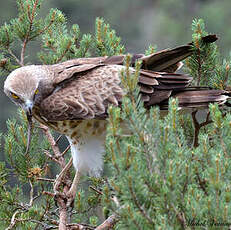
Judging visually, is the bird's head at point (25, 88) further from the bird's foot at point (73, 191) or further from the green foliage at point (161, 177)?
the green foliage at point (161, 177)

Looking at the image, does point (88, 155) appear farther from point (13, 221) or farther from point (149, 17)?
point (149, 17)

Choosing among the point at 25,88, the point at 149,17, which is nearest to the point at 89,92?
the point at 25,88

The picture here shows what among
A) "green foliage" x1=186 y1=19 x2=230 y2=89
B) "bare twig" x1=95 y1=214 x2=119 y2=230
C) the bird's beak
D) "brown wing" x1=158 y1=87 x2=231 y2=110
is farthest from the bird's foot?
"green foliage" x1=186 y1=19 x2=230 y2=89

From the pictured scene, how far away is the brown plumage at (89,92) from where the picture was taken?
3.91 metres

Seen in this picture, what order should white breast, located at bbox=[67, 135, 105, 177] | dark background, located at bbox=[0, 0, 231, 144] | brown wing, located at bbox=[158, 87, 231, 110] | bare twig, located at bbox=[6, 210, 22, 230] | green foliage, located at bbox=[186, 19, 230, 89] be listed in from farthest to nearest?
1. dark background, located at bbox=[0, 0, 231, 144]
2. white breast, located at bbox=[67, 135, 105, 177]
3. green foliage, located at bbox=[186, 19, 230, 89]
4. brown wing, located at bbox=[158, 87, 231, 110]
5. bare twig, located at bbox=[6, 210, 22, 230]

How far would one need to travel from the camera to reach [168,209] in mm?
2379

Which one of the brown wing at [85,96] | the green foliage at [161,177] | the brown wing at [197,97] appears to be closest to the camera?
the green foliage at [161,177]

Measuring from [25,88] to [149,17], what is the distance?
20927mm

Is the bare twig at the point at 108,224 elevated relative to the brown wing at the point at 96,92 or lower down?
lower down

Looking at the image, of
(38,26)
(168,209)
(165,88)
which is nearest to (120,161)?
(168,209)

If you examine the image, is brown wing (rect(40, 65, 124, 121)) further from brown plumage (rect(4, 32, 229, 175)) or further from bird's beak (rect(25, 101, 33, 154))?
bird's beak (rect(25, 101, 33, 154))

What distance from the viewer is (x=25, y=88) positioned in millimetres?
3996

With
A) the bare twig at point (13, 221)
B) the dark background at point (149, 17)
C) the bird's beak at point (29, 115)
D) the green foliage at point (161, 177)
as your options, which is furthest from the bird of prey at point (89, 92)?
the dark background at point (149, 17)

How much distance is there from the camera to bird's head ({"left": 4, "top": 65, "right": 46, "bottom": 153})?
155 inches
